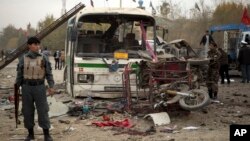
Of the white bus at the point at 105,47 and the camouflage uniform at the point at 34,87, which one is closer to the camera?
the camouflage uniform at the point at 34,87

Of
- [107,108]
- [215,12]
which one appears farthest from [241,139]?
[215,12]

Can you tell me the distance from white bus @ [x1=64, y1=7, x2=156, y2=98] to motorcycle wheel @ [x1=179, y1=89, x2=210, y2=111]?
1.77 meters

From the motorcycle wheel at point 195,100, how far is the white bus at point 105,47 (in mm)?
1769

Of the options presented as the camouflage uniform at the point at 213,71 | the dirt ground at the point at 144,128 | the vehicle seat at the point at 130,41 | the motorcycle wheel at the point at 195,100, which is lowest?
the dirt ground at the point at 144,128

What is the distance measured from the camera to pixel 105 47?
1158 centimetres

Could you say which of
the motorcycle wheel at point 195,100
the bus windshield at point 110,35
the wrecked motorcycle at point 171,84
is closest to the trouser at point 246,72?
the bus windshield at point 110,35

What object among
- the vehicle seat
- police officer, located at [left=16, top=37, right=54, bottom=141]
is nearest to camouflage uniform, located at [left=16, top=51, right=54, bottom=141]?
police officer, located at [left=16, top=37, right=54, bottom=141]

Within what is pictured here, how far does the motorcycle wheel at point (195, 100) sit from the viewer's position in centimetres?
861

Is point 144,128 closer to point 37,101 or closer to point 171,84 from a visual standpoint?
point 171,84

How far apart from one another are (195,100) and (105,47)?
353 centimetres

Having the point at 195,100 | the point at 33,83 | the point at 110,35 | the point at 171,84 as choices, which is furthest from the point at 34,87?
the point at 110,35

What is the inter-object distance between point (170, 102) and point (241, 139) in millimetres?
3272

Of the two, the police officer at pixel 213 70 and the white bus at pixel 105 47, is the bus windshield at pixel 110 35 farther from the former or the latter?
the police officer at pixel 213 70

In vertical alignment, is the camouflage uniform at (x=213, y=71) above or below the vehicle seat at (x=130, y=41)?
below
